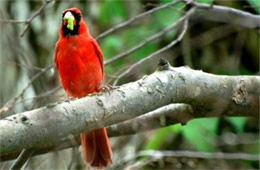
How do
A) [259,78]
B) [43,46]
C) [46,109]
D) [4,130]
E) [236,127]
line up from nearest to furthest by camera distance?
[4,130], [46,109], [259,78], [236,127], [43,46]

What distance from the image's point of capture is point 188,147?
16.0ft

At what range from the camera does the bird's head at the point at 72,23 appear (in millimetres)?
3594

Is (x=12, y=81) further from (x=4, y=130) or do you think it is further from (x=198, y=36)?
(x=4, y=130)

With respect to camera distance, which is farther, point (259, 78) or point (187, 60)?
point (187, 60)

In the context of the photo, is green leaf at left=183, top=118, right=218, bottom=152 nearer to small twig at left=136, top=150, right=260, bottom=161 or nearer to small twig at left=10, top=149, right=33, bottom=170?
small twig at left=136, top=150, right=260, bottom=161

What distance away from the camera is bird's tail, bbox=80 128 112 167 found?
352cm

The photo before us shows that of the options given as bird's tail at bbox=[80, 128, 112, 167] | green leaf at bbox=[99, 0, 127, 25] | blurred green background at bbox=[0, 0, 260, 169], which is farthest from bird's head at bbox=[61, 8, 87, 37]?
green leaf at bbox=[99, 0, 127, 25]

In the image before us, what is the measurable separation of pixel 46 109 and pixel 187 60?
2.79 meters

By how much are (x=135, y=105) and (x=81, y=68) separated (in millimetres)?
1119

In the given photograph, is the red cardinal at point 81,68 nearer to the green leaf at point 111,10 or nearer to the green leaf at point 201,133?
the green leaf at point 201,133

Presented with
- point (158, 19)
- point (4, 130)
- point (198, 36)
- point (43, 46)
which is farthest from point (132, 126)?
point (43, 46)

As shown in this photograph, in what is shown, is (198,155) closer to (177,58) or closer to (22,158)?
(177,58)

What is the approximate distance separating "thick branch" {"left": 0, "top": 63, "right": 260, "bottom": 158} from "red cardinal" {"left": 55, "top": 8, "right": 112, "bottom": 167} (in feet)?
2.66

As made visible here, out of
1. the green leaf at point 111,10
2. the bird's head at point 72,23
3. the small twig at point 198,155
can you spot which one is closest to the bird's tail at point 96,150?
the small twig at point 198,155
